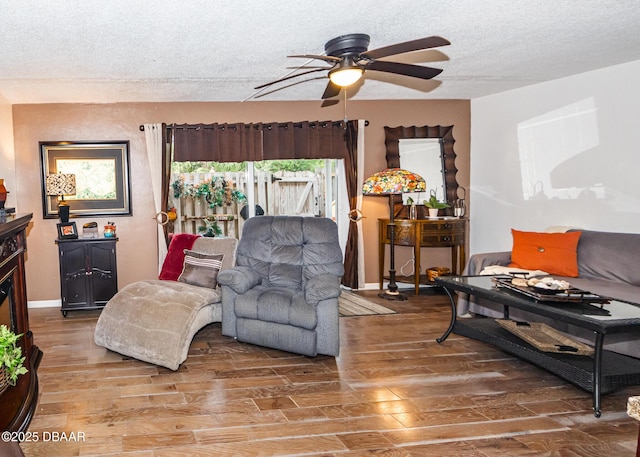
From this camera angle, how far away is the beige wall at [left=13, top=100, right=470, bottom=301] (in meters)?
5.61

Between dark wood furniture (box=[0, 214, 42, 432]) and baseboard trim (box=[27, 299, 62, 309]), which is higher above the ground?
dark wood furniture (box=[0, 214, 42, 432])

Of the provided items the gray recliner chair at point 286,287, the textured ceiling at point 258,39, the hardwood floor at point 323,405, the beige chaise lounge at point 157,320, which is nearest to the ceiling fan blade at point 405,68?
the textured ceiling at point 258,39

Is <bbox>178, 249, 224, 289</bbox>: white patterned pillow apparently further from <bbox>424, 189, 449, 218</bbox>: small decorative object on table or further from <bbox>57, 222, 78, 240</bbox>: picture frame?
<bbox>424, 189, 449, 218</bbox>: small decorative object on table

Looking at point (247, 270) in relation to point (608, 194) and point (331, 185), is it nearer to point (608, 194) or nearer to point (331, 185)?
point (331, 185)

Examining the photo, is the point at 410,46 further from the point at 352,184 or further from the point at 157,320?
the point at 352,184

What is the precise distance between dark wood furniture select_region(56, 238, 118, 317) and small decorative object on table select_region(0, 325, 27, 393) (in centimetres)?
285

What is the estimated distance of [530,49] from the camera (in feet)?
13.1

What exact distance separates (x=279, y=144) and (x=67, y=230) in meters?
2.52

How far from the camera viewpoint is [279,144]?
5977mm

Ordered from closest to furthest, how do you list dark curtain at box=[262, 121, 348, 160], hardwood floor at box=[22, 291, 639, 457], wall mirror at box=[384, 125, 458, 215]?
hardwood floor at box=[22, 291, 639, 457] → dark curtain at box=[262, 121, 348, 160] → wall mirror at box=[384, 125, 458, 215]

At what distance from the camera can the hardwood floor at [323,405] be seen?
250 cm

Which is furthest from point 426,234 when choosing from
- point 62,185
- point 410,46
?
point 62,185

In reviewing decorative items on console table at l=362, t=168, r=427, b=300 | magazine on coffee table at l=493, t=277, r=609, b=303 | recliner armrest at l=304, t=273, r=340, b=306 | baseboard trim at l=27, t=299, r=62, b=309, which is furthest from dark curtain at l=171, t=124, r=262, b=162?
magazine on coffee table at l=493, t=277, r=609, b=303

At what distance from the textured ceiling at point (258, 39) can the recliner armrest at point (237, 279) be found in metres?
1.73
